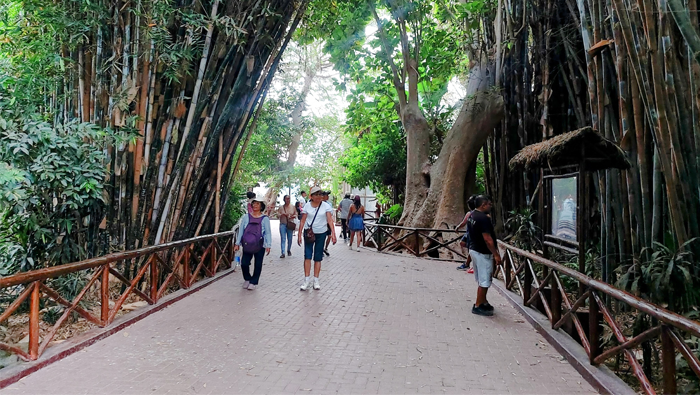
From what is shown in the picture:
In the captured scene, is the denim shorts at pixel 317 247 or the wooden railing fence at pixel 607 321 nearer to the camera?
the wooden railing fence at pixel 607 321

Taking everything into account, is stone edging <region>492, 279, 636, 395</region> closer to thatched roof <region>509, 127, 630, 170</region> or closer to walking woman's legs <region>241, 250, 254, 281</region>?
thatched roof <region>509, 127, 630, 170</region>

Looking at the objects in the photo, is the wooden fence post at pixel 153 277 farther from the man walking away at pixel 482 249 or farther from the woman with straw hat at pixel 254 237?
the man walking away at pixel 482 249

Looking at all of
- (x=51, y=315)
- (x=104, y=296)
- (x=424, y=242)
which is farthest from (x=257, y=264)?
(x=424, y=242)

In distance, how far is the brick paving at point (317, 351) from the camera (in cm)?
301

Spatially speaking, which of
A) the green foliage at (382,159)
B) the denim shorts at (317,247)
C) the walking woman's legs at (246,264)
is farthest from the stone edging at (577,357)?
the green foliage at (382,159)

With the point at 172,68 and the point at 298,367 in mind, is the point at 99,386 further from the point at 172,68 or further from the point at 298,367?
the point at 172,68

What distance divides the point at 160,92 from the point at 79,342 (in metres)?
2.90

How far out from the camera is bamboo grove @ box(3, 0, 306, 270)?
4727 mm

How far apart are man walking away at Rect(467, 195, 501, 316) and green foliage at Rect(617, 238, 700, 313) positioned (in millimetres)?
1324

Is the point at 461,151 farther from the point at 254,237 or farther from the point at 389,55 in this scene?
the point at 254,237

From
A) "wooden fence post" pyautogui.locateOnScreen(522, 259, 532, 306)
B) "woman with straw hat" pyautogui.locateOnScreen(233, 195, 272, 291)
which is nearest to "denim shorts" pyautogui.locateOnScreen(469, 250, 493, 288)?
"wooden fence post" pyautogui.locateOnScreen(522, 259, 532, 306)

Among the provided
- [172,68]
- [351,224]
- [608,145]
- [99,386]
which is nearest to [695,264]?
[608,145]

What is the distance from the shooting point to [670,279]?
373 cm

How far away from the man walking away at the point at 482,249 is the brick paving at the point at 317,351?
0.19 metres
